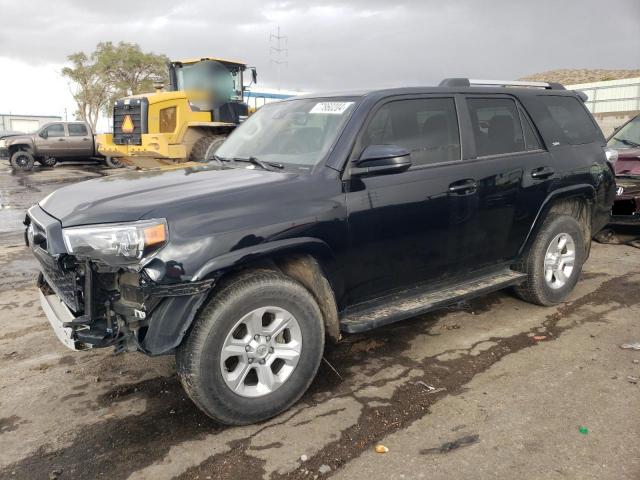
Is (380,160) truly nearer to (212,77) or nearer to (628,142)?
(628,142)

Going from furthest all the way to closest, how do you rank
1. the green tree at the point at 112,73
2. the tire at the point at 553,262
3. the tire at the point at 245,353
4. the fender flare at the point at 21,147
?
the green tree at the point at 112,73
the fender flare at the point at 21,147
the tire at the point at 553,262
the tire at the point at 245,353

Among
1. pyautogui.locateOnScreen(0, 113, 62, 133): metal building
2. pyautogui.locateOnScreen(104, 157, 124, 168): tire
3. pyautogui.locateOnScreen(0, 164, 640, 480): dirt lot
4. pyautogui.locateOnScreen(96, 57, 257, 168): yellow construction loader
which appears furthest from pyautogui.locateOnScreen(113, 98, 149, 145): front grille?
pyautogui.locateOnScreen(0, 113, 62, 133): metal building

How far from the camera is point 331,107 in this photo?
12.3ft

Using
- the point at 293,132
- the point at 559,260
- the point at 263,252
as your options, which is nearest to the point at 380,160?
the point at 293,132


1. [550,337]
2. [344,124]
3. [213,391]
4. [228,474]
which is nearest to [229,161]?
[344,124]

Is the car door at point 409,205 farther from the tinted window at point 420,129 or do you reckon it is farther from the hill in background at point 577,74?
the hill in background at point 577,74

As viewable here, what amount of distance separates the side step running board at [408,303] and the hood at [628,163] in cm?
392

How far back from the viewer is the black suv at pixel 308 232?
2771 millimetres

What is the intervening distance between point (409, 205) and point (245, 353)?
1480mm

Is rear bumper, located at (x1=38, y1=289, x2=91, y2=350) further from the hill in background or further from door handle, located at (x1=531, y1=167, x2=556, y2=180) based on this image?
the hill in background

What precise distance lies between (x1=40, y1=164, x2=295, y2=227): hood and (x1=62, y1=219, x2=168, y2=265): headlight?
0.05m

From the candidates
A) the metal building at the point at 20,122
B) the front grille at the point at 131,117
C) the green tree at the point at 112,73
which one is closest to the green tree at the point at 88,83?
the green tree at the point at 112,73

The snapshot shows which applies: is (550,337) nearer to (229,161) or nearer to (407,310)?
(407,310)

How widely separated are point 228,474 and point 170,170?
2.31 meters
